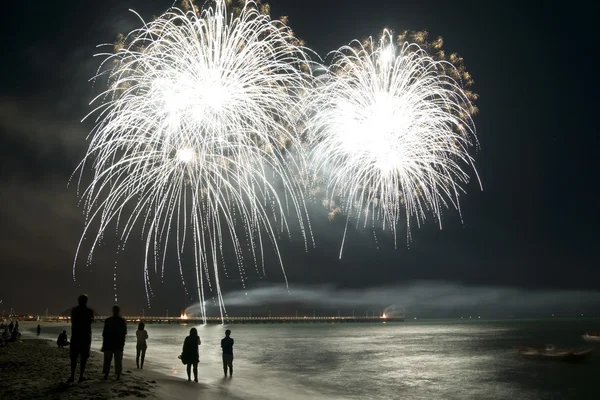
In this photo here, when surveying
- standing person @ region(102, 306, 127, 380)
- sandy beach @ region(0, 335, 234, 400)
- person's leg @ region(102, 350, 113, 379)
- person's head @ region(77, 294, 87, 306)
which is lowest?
sandy beach @ region(0, 335, 234, 400)

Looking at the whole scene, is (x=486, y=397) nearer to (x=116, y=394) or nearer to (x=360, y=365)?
(x=360, y=365)

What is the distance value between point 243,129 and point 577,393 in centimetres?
2771

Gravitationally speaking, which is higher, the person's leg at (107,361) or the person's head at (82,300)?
the person's head at (82,300)

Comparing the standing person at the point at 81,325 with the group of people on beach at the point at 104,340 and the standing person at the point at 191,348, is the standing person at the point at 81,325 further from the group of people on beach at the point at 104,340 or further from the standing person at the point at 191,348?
the standing person at the point at 191,348

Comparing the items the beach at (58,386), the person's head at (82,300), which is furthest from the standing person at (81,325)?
the beach at (58,386)

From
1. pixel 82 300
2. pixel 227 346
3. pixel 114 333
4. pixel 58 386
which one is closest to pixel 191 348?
pixel 227 346

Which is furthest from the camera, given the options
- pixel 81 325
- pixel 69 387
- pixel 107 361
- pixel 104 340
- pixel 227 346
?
pixel 227 346

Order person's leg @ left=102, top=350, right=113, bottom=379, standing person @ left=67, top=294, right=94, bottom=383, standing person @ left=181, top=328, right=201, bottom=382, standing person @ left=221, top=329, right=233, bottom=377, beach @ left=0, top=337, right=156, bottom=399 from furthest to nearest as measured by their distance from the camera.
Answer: standing person @ left=221, top=329, right=233, bottom=377
standing person @ left=181, top=328, right=201, bottom=382
person's leg @ left=102, top=350, right=113, bottom=379
standing person @ left=67, top=294, right=94, bottom=383
beach @ left=0, top=337, right=156, bottom=399

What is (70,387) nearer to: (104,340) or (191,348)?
(104,340)

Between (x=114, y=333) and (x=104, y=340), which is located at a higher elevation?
(x=114, y=333)

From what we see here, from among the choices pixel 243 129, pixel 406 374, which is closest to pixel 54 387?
pixel 243 129

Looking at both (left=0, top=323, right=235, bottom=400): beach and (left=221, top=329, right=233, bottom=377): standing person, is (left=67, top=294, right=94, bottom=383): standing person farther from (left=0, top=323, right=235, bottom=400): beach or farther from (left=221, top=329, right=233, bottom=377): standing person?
(left=221, top=329, right=233, bottom=377): standing person

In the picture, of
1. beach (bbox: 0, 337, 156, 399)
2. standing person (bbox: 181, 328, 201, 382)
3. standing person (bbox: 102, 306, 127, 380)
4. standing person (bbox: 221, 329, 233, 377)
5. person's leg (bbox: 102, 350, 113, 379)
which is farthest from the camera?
standing person (bbox: 221, 329, 233, 377)

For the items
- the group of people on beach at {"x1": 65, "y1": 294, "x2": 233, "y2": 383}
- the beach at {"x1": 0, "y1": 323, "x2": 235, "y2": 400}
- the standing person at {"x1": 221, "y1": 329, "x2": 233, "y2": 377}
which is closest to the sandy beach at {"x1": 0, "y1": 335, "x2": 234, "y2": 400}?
the beach at {"x1": 0, "y1": 323, "x2": 235, "y2": 400}
